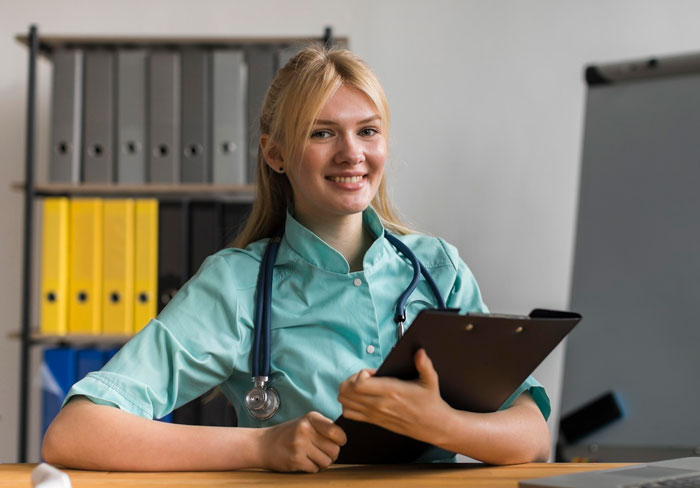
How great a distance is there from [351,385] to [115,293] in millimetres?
1624

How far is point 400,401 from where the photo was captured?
87 cm

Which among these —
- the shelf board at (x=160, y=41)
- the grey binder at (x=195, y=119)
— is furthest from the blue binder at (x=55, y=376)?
the shelf board at (x=160, y=41)

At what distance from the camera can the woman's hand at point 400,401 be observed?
85 centimetres

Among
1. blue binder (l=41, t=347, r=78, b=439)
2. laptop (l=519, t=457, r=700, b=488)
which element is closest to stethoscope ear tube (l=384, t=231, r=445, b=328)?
laptop (l=519, t=457, r=700, b=488)

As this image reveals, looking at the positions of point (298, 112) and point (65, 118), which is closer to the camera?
point (298, 112)

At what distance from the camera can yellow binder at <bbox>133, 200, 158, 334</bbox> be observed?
2.32m

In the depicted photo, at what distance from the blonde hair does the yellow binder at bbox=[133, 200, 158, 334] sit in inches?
40.5

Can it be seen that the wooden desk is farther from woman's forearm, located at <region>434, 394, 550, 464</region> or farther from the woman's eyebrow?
the woman's eyebrow

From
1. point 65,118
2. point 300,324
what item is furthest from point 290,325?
point 65,118

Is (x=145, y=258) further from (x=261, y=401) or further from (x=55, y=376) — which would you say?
(x=261, y=401)

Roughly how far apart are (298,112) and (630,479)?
67 centimetres

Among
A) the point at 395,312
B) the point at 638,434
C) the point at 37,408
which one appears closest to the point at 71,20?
the point at 37,408

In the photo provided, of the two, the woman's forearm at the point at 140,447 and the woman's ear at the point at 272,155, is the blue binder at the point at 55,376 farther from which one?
the woman's forearm at the point at 140,447

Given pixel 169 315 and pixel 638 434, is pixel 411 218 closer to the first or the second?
pixel 638 434
